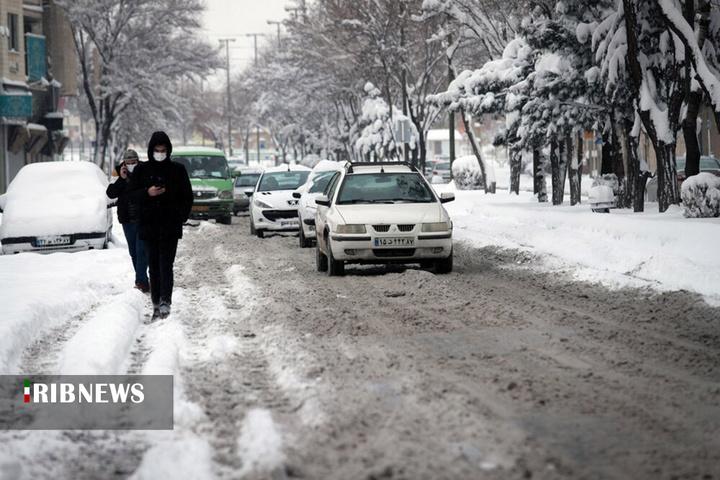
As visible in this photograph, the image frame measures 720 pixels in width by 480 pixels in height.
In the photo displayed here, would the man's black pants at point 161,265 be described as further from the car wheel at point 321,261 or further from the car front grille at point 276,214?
the car front grille at point 276,214

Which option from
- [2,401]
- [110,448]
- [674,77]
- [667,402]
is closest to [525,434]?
[667,402]

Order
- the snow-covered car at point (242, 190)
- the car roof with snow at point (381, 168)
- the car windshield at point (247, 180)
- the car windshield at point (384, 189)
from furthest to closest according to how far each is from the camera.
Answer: the car windshield at point (247, 180)
the snow-covered car at point (242, 190)
the car roof with snow at point (381, 168)
the car windshield at point (384, 189)

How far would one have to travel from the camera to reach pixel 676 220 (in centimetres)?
2053

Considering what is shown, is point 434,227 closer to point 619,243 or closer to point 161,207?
point 619,243

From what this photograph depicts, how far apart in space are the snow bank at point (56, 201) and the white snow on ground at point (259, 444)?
14.9 meters

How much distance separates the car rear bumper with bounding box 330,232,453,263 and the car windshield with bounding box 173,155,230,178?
16.9 metres

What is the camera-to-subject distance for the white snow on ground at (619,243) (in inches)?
584

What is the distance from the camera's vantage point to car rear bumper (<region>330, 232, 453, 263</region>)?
15812 mm

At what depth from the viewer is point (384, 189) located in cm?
1698

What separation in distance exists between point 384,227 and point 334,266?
3.04 ft

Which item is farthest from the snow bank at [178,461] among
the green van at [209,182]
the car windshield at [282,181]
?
the green van at [209,182]

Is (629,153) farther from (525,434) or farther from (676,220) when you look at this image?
A: (525,434)

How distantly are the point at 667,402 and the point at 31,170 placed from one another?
18.2 metres

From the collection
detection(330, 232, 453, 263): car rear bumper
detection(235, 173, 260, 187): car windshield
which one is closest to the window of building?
detection(235, 173, 260, 187): car windshield
